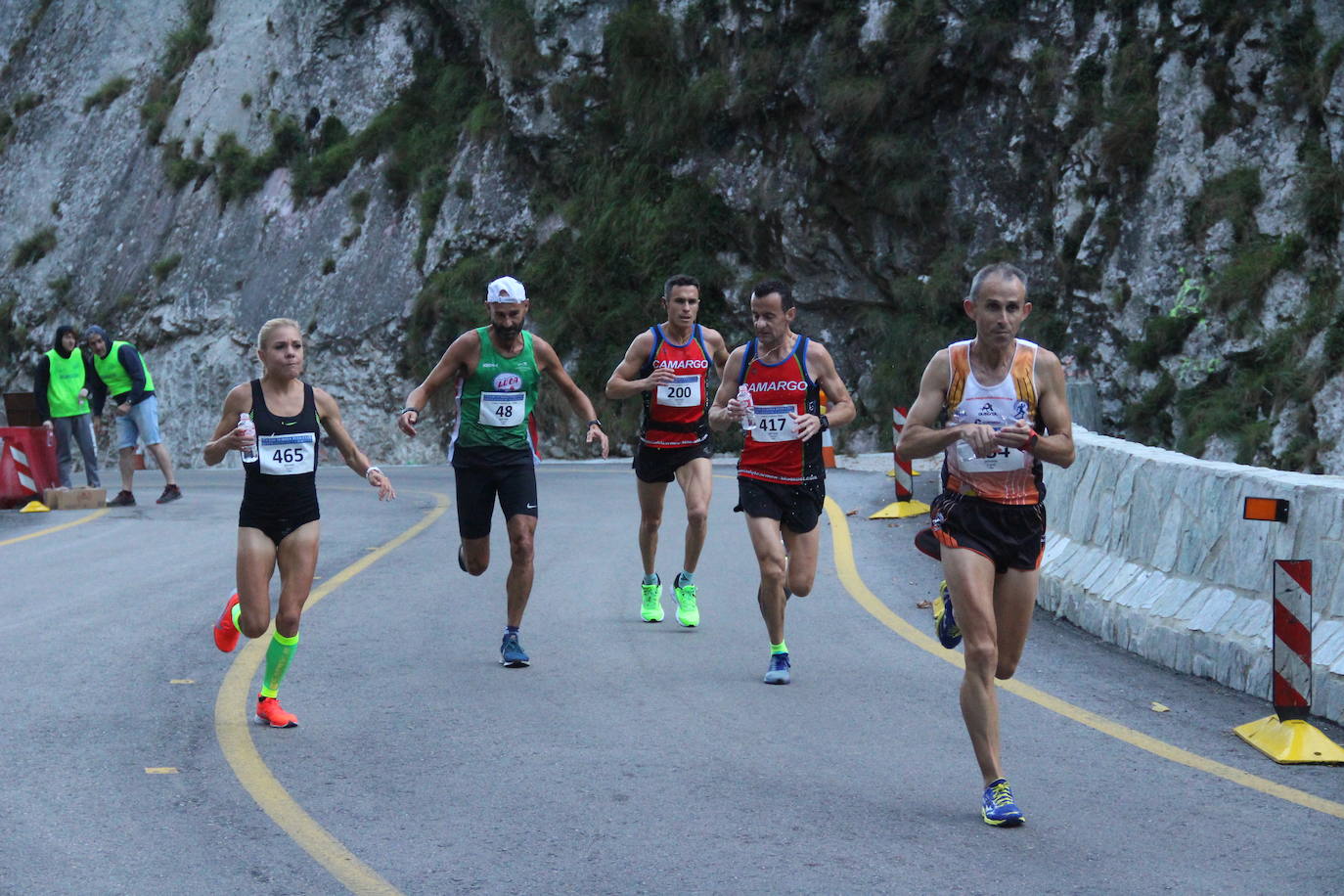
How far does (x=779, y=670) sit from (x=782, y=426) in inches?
50.8

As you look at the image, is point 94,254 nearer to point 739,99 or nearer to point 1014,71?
point 739,99

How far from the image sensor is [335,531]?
51.6ft

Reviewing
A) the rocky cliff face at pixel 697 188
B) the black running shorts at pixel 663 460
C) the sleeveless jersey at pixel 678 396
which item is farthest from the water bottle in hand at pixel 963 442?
the rocky cliff face at pixel 697 188

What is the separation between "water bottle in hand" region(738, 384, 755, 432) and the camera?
331 inches

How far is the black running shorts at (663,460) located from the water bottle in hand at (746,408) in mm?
1590

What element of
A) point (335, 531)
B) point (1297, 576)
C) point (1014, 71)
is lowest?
point (335, 531)

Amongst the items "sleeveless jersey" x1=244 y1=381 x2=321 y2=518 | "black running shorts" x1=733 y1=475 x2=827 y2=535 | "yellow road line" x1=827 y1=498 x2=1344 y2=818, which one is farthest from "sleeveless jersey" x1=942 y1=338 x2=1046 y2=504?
"sleeveless jersey" x1=244 y1=381 x2=321 y2=518

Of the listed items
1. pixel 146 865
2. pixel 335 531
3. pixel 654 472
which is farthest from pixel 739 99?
pixel 146 865

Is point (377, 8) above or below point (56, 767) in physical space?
above

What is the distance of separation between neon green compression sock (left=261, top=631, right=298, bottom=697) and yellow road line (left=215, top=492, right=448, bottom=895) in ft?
0.59

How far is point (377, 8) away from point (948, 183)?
1650 centimetres

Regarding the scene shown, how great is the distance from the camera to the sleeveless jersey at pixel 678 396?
33.2 feet

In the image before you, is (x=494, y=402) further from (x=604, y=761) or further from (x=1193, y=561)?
(x=1193, y=561)

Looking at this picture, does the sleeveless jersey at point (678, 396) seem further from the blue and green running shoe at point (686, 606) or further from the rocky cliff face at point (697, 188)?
the rocky cliff face at point (697, 188)
